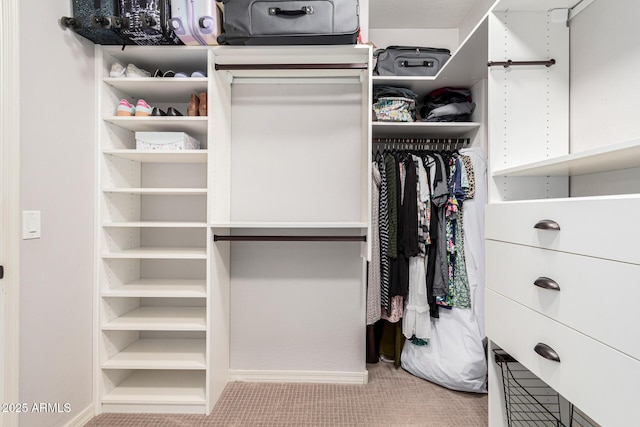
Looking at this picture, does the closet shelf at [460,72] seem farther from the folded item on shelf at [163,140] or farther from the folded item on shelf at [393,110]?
the folded item on shelf at [163,140]

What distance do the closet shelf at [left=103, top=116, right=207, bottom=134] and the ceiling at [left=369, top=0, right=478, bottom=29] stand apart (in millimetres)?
1447

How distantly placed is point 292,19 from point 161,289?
1622mm

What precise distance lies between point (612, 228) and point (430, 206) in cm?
124

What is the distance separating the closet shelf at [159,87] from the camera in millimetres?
1812

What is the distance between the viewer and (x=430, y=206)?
2070mm

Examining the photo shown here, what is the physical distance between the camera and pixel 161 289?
6.13 ft

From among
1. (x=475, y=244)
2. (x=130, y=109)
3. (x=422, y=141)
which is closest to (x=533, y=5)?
(x=422, y=141)

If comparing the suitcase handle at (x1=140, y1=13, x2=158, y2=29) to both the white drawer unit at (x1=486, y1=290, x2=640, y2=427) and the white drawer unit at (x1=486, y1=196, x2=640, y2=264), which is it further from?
the white drawer unit at (x1=486, y1=290, x2=640, y2=427)

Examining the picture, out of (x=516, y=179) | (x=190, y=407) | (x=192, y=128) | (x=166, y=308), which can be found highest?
(x=192, y=128)

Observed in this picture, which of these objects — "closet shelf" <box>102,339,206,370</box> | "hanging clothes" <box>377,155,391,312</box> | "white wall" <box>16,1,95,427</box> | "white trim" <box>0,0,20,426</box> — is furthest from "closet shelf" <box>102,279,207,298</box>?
"hanging clothes" <box>377,155,391,312</box>

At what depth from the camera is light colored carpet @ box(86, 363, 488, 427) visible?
5.71ft

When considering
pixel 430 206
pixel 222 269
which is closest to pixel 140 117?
A: pixel 222 269

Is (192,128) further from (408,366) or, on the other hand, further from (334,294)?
(408,366)

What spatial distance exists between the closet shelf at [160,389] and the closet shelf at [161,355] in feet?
0.58
